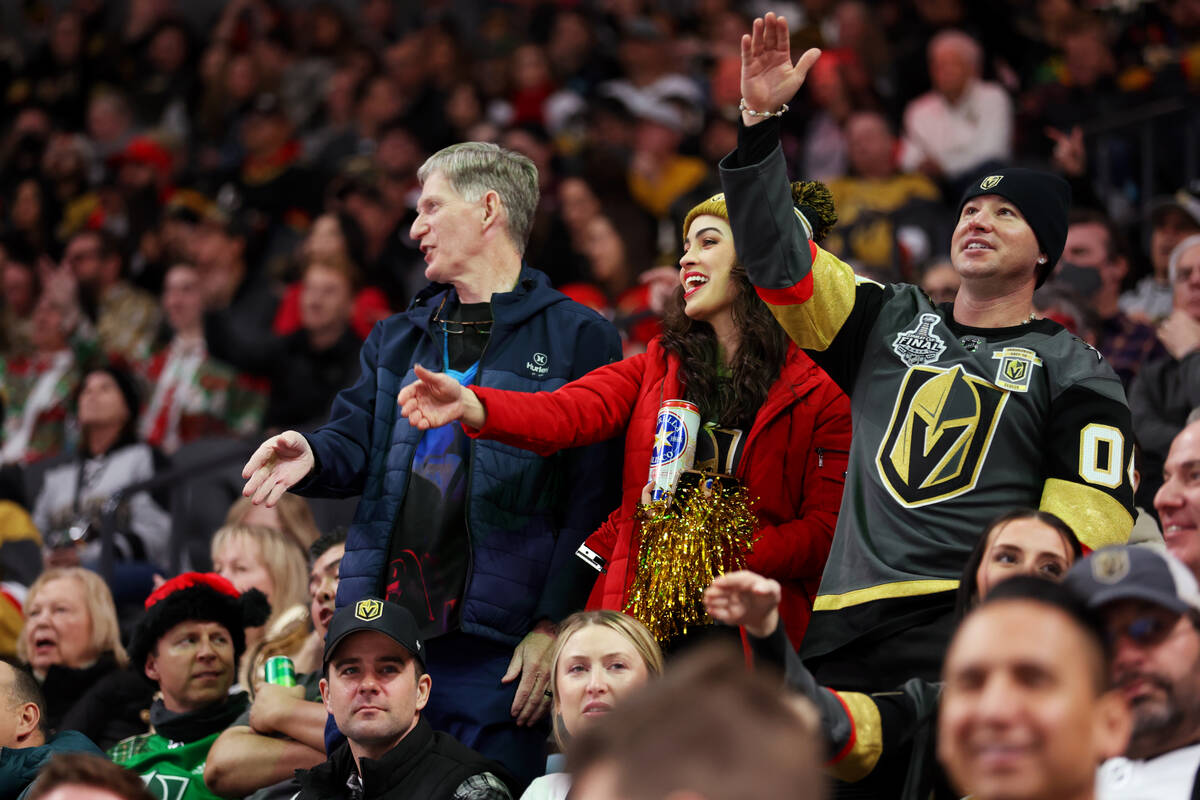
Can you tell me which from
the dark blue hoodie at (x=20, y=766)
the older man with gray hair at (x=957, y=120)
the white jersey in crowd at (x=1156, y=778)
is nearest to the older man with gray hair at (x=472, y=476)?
the dark blue hoodie at (x=20, y=766)

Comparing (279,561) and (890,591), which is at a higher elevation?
(279,561)

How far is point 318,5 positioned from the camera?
14.0 metres

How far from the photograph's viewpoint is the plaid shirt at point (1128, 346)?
689 cm

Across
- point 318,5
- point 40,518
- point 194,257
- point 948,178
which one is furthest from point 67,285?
point 948,178

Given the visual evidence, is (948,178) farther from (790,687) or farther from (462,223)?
(790,687)

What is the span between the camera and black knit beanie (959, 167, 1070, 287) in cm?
433

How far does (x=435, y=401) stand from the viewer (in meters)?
4.23

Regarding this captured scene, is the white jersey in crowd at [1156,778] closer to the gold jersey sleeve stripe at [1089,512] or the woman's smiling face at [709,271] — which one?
the gold jersey sleeve stripe at [1089,512]

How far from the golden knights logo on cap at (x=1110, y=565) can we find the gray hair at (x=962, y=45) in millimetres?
7147

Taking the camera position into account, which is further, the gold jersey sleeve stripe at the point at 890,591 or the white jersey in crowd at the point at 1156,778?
the gold jersey sleeve stripe at the point at 890,591

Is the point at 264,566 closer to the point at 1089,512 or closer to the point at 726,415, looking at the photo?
the point at 726,415

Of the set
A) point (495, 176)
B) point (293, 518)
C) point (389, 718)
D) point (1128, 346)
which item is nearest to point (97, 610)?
point (293, 518)

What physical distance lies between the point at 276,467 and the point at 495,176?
3.73 feet

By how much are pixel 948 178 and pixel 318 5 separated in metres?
6.81
